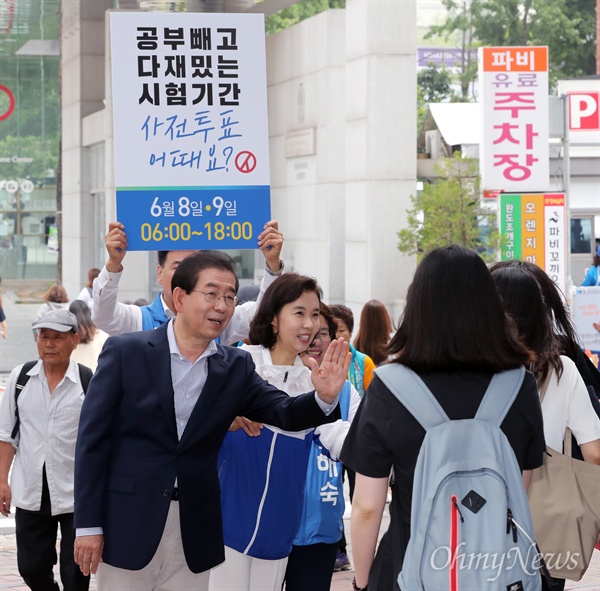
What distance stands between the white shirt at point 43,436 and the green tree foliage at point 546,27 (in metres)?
50.9

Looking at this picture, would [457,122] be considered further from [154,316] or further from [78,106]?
[154,316]

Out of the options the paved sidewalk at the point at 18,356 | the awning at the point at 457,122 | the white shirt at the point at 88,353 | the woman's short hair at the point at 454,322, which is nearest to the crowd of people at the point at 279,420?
the woman's short hair at the point at 454,322

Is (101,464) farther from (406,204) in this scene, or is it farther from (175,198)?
(406,204)

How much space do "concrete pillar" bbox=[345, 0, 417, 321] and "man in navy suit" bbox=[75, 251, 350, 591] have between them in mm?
11379

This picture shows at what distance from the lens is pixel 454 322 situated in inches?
150

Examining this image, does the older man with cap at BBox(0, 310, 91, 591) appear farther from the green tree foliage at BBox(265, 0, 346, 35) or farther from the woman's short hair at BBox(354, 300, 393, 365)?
the green tree foliage at BBox(265, 0, 346, 35)

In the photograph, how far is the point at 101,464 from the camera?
464cm

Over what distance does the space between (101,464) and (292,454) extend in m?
0.92

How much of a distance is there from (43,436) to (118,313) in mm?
803

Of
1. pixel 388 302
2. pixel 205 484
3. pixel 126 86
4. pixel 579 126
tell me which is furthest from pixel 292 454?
pixel 579 126

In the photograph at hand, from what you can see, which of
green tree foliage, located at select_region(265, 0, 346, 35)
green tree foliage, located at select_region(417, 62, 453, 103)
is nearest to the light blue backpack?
green tree foliage, located at select_region(265, 0, 346, 35)

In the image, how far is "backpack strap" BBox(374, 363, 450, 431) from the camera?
3.71 meters

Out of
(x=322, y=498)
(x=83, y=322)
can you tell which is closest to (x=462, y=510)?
(x=322, y=498)

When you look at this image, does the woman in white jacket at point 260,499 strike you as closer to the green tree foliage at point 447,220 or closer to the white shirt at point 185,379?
the white shirt at point 185,379
